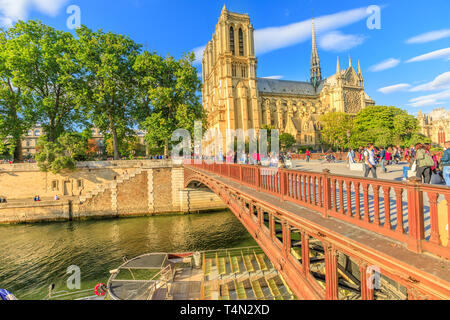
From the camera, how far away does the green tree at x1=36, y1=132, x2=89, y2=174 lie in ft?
82.2

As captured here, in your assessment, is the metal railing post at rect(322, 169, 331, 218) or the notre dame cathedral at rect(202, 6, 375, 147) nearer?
the metal railing post at rect(322, 169, 331, 218)

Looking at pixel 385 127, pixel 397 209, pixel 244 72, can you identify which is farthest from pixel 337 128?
pixel 397 209

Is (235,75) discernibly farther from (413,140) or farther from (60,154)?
(60,154)

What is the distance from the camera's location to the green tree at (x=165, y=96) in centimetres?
2805

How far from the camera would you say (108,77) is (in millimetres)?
27594

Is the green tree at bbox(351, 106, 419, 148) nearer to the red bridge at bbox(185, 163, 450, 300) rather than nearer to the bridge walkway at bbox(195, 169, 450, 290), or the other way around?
the red bridge at bbox(185, 163, 450, 300)

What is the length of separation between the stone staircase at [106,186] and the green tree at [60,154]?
4.16m

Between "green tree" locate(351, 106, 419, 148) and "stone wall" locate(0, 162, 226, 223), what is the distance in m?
38.6

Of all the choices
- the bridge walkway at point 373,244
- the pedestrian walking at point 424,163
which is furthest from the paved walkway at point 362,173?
the bridge walkway at point 373,244

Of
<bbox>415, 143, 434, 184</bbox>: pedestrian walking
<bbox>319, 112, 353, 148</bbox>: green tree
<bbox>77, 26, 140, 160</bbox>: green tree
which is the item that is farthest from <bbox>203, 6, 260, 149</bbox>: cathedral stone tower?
<bbox>415, 143, 434, 184</bbox>: pedestrian walking

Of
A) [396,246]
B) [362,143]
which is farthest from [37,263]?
[362,143]

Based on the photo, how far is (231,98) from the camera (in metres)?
62.3

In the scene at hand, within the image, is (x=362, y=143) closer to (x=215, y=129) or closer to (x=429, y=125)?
(x=215, y=129)

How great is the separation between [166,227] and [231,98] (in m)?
47.0
